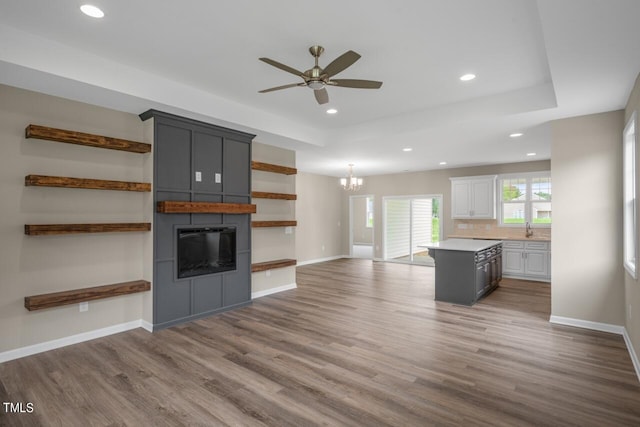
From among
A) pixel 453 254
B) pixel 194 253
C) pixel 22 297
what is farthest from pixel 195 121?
pixel 453 254

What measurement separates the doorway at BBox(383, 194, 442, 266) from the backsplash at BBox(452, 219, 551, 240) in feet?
1.77

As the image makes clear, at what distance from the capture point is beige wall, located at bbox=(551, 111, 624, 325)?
394 centimetres

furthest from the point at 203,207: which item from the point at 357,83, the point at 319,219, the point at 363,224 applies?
the point at 363,224

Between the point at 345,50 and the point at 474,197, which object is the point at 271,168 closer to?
the point at 345,50

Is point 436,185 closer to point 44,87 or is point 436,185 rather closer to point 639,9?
point 639,9

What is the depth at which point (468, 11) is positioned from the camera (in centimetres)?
254

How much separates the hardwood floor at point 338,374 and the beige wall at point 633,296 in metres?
0.25

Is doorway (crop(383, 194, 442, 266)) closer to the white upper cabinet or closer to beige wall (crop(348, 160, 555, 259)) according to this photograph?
beige wall (crop(348, 160, 555, 259))

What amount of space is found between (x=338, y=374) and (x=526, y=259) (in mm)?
6090

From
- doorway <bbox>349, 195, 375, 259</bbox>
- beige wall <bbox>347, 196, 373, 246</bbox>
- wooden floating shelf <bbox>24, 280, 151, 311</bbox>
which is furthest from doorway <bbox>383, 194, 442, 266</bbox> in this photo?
wooden floating shelf <bbox>24, 280, 151, 311</bbox>

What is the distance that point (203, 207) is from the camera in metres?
4.47

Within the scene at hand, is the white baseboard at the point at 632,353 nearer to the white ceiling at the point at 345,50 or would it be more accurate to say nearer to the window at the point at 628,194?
the window at the point at 628,194

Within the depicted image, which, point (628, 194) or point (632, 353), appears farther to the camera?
point (628, 194)

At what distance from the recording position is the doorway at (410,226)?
935cm
